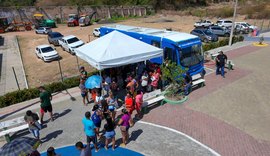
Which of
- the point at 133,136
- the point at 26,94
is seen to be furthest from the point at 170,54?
the point at 26,94

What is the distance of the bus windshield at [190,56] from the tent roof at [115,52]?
190cm

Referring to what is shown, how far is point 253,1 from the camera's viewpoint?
69.1 meters

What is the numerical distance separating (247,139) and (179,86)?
14.3ft

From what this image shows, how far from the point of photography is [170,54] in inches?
522

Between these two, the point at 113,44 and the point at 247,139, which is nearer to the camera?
the point at 247,139

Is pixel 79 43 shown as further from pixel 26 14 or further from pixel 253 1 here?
pixel 253 1

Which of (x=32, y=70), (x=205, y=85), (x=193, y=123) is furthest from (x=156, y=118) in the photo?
(x=32, y=70)

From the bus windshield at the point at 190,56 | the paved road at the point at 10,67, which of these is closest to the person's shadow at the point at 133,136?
the bus windshield at the point at 190,56

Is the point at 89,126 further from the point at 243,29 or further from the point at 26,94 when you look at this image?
the point at 243,29

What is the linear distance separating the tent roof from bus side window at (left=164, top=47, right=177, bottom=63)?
5.19 feet

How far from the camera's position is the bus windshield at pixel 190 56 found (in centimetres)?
1288

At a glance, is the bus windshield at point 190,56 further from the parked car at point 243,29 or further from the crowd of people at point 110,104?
the parked car at point 243,29

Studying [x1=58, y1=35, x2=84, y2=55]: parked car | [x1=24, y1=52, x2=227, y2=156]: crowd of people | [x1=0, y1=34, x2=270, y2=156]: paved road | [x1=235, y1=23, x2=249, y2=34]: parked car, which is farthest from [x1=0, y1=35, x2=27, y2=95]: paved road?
[x1=235, y1=23, x2=249, y2=34]: parked car

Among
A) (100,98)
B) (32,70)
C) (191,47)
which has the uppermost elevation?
(191,47)
